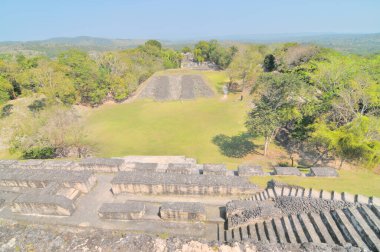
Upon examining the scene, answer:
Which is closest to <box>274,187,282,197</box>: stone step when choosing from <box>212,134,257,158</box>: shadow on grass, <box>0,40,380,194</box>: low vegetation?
<box>0,40,380,194</box>: low vegetation

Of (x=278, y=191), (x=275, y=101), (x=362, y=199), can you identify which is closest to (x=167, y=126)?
(x=275, y=101)

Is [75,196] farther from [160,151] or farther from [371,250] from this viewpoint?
[371,250]

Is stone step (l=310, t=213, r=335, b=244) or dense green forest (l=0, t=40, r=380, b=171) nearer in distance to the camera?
stone step (l=310, t=213, r=335, b=244)

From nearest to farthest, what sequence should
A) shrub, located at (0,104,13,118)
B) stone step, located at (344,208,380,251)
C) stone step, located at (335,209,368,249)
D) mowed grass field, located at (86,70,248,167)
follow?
stone step, located at (344,208,380,251) < stone step, located at (335,209,368,249) < mowed grass field, located at (86,70,248,167) < shrub, located at (0,104,13,118)

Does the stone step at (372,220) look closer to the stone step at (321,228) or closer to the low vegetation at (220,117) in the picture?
the stone step at (321,228)

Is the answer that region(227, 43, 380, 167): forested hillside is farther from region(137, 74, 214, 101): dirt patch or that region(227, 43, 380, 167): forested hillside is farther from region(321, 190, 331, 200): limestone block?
region(137, 74, 214, 101): dirt patch

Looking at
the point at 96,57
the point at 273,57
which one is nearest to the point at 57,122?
the point at 96,57
